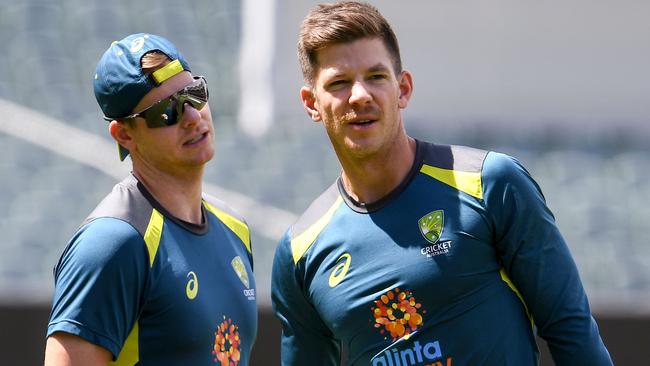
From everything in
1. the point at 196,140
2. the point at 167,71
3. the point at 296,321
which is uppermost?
the point at 167,71

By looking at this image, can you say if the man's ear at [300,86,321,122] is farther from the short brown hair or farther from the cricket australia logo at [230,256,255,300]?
the cricket australia logo at [230,256,255,300]

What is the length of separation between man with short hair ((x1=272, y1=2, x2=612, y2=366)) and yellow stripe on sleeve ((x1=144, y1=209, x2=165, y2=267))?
457 mm

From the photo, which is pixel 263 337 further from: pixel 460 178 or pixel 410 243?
pixel 460 178

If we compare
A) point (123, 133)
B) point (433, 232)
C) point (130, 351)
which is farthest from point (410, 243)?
point (123, 133)

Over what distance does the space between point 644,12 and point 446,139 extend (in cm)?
270

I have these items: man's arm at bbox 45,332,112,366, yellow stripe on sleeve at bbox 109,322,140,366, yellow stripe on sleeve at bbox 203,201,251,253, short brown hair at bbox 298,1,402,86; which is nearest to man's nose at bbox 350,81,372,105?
short brown hair at bbox 298,1,402,86

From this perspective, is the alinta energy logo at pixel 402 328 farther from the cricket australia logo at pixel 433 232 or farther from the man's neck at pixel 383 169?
the man's neck at pixel 383 169

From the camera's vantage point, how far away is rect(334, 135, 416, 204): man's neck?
3490 mm

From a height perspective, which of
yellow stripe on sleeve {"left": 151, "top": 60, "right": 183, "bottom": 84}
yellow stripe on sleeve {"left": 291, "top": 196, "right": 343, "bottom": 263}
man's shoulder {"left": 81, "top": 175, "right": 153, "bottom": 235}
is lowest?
yellow stripe on sleeve {"left": 291, "top": 196, "right": 343, "bottom": 263}

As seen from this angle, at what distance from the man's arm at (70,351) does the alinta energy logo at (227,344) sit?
0.45 meters

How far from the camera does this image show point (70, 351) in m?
3.20

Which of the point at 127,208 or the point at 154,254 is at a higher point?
the point at 127,208

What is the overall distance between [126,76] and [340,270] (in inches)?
37.4

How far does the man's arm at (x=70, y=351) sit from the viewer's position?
126 inches
